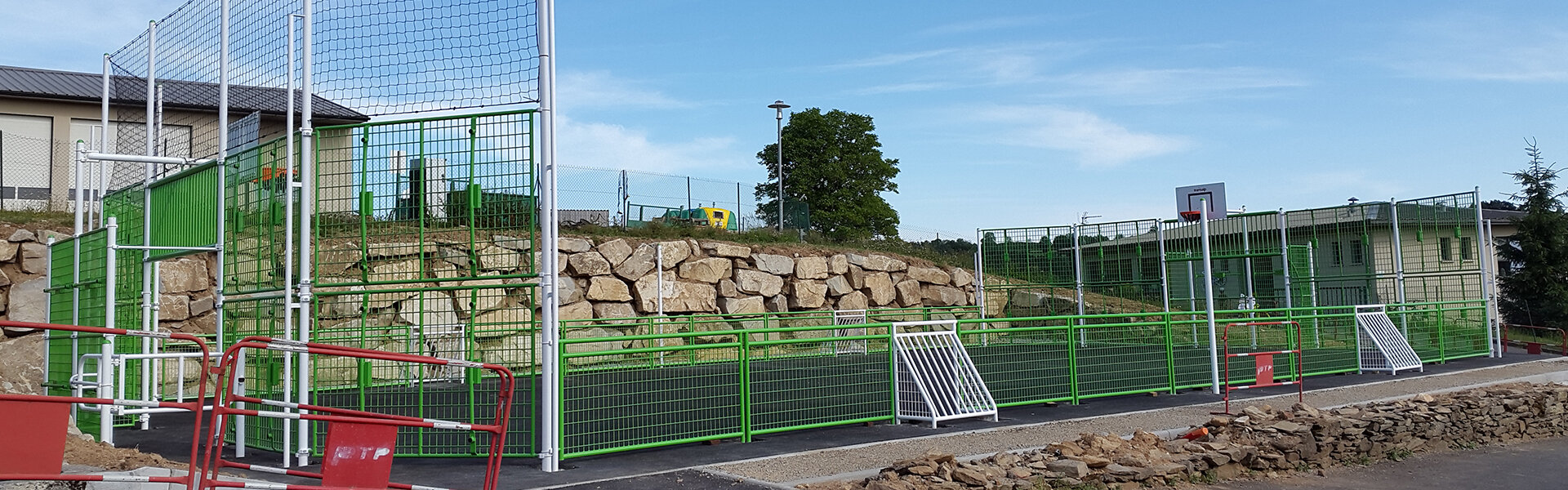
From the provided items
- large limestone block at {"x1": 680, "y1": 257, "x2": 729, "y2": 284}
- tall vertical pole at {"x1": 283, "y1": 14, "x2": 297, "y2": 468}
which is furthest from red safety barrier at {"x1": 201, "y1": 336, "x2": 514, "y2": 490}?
large limestone block at {"x1": 680, "y1": 257, "x2": 729, "y2": 284}

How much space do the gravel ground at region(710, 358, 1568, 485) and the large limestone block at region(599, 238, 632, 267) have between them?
13402 mm

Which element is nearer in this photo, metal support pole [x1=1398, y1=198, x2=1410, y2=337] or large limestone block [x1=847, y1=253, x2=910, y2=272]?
metal support pole [x1=1398, y1=198, x2=1410, y2=337]

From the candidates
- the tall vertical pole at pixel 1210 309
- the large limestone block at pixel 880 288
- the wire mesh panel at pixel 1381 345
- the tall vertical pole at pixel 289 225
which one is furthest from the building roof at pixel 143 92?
the wire mesh panel at pixel 1381 345

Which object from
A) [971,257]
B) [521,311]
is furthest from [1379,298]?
[521,311]

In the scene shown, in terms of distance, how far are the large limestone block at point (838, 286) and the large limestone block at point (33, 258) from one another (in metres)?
16.5

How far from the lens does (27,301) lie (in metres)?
15.3

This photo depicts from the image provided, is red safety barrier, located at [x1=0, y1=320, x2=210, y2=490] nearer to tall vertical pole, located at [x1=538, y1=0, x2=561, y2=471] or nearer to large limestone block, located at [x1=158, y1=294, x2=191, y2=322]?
tall vertical pole, located at [x1=538, y1=0, x2=561, y2=471]

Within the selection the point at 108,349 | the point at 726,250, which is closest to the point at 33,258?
the point at 108,349

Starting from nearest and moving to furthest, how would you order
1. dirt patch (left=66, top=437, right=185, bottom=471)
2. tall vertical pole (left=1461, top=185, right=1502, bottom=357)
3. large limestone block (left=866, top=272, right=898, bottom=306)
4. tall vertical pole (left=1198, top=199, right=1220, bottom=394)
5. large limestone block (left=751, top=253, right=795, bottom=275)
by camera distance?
dirt patch (left=66, top=437, right=185, bottom=471) → tall vertical pole (left=1198, top=199, right=1220, bottom=394) → tall vertical pole (left=1461, top=185, right=1502, bottom=357) → large limestone block (left=751, top=253, right=795, bottom=275) → large limestone block (left=866, top=272, right=898, bottom=306)

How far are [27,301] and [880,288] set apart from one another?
18413mm

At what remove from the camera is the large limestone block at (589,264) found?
22.2 metres

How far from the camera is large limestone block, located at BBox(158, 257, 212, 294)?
53.6 feet

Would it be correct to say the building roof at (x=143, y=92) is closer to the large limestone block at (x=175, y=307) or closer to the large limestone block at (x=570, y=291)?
the large limestone block at (x=175, y=307)

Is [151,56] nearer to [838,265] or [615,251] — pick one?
[615,251]
